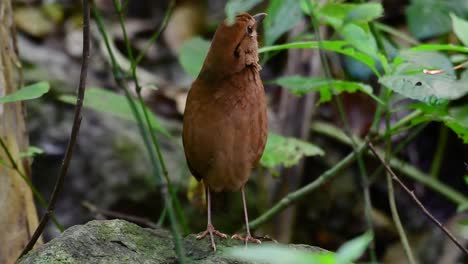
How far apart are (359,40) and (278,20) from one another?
0.56 m

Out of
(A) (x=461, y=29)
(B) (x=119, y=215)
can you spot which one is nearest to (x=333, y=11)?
(A) (x=461, y=29)

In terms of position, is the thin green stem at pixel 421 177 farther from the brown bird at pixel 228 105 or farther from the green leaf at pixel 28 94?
the green leaf at pixel 28 94

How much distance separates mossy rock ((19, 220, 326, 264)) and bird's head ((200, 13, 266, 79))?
0.53m

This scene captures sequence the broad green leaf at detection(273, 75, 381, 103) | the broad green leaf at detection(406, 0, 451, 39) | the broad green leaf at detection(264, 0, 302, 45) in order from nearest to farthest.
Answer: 1. the broad green leaf at detection(273, 75, 381, 103)
2. the broad green leaf at detection(264, 0, 302, 45)
3. the broad green leaf at detection(406, 0, 451, 39)

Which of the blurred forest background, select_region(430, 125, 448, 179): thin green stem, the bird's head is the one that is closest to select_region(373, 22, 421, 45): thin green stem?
the blurred forest background

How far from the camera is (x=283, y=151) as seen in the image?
3.49 metres

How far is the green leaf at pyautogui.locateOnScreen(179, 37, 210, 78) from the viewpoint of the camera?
11.4ft

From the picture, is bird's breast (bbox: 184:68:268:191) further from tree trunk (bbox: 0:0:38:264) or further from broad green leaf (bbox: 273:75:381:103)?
tree trunk (bbox: 0:0:38:264)

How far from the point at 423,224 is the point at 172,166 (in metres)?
1.90

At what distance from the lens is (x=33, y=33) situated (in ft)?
20.2

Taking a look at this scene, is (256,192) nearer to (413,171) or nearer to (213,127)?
(413,171)

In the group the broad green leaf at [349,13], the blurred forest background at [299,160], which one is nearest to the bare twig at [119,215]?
the blurred forest background at [299,160]

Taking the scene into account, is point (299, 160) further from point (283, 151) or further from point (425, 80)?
point (425, 80)

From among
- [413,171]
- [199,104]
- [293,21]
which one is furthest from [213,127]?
[413,171]
